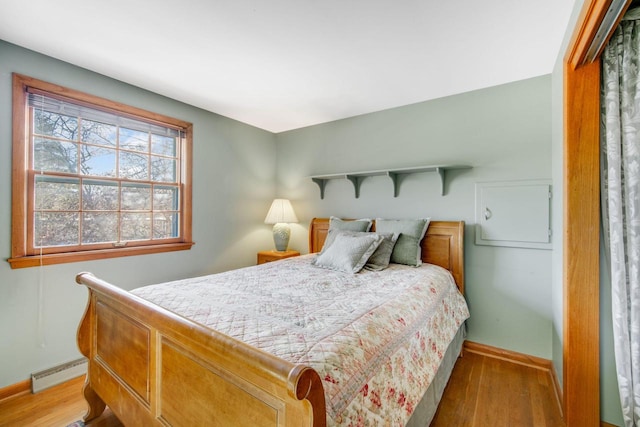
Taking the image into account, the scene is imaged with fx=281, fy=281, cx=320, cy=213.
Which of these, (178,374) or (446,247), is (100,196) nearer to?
(178,374)

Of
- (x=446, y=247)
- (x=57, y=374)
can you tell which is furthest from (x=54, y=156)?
(x=446, y=247)

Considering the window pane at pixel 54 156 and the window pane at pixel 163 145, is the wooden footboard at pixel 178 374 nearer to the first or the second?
the window pane at pixel 54 156

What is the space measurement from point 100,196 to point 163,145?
29.7 inches

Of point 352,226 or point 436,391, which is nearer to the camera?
point 436,391

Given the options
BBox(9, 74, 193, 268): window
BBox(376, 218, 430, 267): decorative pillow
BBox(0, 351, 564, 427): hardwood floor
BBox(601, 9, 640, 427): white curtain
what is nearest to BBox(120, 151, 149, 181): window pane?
BBox(9, 74, 193, 268): window

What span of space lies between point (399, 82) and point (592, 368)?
2275 millimetres

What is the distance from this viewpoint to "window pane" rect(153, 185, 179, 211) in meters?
2.73

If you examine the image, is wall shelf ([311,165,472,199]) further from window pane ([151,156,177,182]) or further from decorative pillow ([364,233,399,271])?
window pane ([151,156,177,182])

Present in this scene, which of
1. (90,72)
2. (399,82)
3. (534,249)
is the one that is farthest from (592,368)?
(90,72)

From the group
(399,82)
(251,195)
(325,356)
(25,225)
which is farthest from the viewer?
(251,195)

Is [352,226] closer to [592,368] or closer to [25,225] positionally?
[592,368]

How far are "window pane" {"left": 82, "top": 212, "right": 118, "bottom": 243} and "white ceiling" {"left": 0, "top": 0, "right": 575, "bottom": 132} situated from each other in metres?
1.16

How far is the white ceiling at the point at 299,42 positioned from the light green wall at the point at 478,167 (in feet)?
0.74

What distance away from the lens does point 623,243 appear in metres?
1.33
